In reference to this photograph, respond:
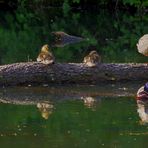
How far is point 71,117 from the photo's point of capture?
48.8 feet

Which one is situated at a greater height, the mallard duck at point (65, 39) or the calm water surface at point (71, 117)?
the calm water surface at point (71, 117)

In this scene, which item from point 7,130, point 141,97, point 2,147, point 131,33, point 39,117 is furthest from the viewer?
point 131,33

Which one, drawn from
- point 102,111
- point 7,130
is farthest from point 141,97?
point 7,130

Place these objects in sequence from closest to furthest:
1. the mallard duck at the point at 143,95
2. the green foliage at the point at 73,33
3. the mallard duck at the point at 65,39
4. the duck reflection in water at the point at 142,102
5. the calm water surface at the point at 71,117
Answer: the calm water surface at the point at 71,117 < the duck reflection in water at the point at 142,102 < the mallard duck at the point at 143,95 < the green foliage at the point at 73,33 < the mallard duck at the point at 65,39

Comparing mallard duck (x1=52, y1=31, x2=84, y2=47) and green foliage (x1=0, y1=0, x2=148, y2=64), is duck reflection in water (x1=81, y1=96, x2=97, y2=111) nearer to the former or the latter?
green foliage (x1=0, y1=0, x2=148, y2=64)

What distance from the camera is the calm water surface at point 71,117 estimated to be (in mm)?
12883

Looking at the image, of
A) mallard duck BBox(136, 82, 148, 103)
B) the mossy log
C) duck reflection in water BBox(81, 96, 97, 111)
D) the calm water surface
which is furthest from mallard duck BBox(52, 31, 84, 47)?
mallard duck BBox(136, 82, 148, 103)

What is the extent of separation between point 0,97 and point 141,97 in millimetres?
3299

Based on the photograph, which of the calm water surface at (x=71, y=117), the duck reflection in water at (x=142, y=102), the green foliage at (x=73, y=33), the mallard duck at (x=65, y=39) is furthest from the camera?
the mallard duck at (x=65, y=39)

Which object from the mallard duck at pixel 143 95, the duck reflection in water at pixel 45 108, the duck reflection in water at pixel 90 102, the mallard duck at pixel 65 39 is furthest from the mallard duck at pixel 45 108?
the mallard duck at pixel 65 39

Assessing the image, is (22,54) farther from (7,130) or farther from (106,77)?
(7,130)

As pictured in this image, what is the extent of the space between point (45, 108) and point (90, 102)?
46.8 inches

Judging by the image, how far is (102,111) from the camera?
607 inches

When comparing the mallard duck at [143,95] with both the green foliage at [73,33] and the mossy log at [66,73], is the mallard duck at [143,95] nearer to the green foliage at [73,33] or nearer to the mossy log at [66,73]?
the mossy log at [66,73]
